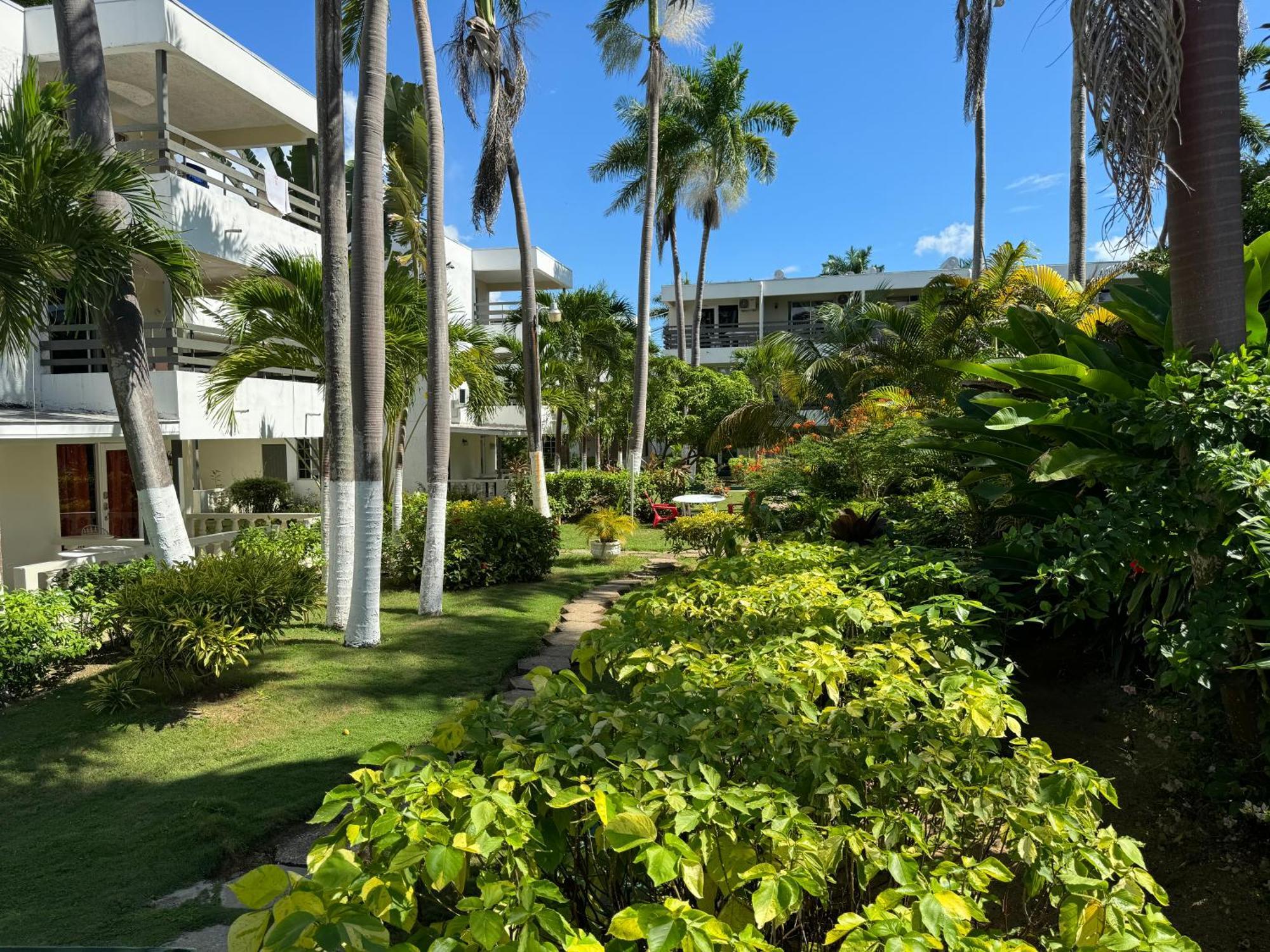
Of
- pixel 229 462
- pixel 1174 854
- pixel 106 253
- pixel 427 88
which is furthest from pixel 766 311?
pixel 1174 854

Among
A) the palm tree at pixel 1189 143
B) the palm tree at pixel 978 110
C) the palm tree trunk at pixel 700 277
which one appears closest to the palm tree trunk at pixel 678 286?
the palm tree trunk at pixel 700 277

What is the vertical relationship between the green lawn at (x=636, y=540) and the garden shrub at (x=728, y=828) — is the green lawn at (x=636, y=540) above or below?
below

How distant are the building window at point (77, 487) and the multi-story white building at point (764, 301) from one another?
1248 inches

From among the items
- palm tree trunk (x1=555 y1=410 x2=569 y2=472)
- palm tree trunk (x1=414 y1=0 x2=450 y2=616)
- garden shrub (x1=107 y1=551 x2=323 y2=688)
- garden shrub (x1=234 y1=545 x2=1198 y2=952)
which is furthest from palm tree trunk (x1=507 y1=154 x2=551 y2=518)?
garden shrub (x1=234 y1=545 x2=1198 y2=952)

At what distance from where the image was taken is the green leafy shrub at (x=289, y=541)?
1056 centimetres

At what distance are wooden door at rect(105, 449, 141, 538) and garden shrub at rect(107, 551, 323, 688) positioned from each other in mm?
7223

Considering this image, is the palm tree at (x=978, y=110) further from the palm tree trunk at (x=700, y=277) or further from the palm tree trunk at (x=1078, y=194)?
the palm tree trunk at (x=700, y=277)

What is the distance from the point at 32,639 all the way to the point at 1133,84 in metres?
8.87

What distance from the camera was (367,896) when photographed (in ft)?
5.88

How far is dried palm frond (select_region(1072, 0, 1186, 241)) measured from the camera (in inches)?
134

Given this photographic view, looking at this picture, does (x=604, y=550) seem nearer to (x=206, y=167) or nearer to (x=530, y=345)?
(x=530, y=345)

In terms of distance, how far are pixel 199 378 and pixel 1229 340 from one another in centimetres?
1185

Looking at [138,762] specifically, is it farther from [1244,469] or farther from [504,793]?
[1244,469]

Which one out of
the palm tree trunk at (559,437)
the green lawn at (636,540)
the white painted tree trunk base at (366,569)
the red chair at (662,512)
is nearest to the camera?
the white painted tree trunk base at (366,569)
